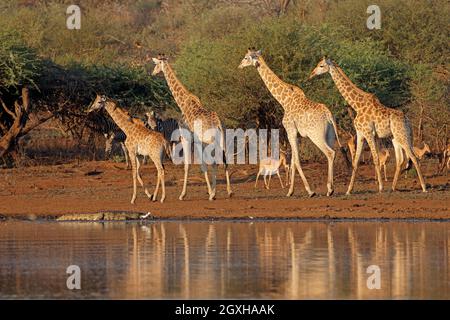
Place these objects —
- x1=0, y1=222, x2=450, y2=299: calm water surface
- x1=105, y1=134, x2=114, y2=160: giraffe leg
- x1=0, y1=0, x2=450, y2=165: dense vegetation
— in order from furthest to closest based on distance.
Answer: x1=105, y1=134, x2=114, y2=160: giraffe leg < x1=0, y1=0, x2=450, y2=165: dense vegetation < x1=0, y1=222, x2=450, y2=299: calm water surface

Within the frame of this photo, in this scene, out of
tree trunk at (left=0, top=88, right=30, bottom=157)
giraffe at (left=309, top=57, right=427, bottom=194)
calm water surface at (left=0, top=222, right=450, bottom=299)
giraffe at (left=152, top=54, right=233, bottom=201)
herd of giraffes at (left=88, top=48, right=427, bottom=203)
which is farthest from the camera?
tree trunk at (left=0, top=88, right=30, bottom=157)

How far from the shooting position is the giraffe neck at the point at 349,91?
19.9 m

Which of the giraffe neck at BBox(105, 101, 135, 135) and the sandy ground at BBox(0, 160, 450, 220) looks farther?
the giraffe neck at BBox(105, 101, 135, 135)

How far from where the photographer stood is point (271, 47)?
2478 centimetres

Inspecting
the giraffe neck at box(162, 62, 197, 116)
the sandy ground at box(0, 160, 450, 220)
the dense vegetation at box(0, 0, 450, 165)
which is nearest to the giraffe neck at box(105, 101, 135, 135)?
the giraffe neck at box(162, 62, 197, 116)

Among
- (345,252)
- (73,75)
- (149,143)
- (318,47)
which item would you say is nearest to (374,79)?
(318,47)

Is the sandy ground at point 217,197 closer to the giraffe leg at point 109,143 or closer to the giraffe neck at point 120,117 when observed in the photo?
the giraffe leg at point 109,143

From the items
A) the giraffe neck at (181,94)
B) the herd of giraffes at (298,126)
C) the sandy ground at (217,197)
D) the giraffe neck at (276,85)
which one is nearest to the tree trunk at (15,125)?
the sandy ground at (217,197)

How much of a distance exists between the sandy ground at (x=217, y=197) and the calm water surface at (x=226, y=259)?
1124 mm

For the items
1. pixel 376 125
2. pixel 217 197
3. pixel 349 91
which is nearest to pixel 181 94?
pixel 217 197

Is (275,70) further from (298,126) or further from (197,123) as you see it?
(197,123)

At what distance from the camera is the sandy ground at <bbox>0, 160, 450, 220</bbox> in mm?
17406

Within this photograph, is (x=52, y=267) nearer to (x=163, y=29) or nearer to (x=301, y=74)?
(x=301, y=74)

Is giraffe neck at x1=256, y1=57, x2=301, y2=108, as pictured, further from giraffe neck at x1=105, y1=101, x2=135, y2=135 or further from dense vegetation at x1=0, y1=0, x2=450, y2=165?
dense vegetation at x1=0, y1=0, x2=450, y2=165
